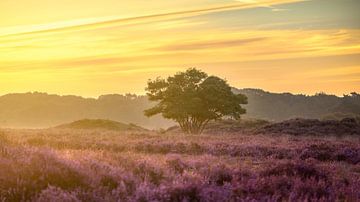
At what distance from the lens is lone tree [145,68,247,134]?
184ft

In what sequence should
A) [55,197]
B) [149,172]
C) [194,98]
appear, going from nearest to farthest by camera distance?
1. [55,197]
2. [149,172]
3. [194,98]

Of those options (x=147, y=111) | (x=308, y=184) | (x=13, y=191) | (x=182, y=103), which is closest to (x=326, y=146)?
(x=308, y=184)

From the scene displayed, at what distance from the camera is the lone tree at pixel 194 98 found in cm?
5622

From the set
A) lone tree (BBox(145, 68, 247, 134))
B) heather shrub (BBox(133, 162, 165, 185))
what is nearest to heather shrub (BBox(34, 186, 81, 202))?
heather shrub (BBox(133, 162, 165, 185))

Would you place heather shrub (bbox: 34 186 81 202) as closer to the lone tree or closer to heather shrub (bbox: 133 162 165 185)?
heather shrub (bbox: 133 162 165 185)

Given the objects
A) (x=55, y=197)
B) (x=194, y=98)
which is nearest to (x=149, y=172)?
(x=55, y=197)

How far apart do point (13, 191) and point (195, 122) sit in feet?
171

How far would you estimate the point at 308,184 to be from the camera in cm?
877

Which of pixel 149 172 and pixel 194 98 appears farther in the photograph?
pixel 194 98

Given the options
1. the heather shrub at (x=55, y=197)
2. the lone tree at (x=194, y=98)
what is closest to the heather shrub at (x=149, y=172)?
the heather shrub at (x=55, y=197)

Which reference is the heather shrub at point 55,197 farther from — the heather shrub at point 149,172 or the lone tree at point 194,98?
the lone tree at point 194,98

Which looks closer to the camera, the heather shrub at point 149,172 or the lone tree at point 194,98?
the heather shrub at point 149,172

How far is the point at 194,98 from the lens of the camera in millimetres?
55406

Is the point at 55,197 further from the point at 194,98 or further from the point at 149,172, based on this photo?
the point at 194,98
